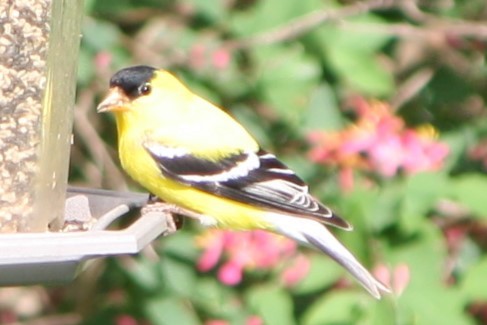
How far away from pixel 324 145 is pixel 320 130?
120 millimetres

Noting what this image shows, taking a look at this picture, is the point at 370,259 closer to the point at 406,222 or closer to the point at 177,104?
the point at 406,222

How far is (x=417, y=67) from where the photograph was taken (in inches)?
193

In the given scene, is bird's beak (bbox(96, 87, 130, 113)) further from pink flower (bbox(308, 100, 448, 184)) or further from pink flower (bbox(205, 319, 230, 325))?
pink flower (bbox(205, 319, 230, 325))

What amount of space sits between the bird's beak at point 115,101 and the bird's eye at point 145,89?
61 mm

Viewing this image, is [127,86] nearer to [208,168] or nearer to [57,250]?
[208,168]

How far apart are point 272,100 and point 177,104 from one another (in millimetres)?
645

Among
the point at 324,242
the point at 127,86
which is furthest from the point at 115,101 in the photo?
the point at 324,242

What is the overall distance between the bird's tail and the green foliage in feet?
0.79

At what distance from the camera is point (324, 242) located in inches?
135

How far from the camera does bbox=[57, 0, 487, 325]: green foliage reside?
150 inches

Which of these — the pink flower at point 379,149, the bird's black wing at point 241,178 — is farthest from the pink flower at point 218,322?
the bird's black wing at point 241,178

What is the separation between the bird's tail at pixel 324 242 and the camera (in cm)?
331

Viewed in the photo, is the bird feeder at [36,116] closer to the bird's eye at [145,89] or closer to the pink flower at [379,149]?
the bird's eye at [145,89]

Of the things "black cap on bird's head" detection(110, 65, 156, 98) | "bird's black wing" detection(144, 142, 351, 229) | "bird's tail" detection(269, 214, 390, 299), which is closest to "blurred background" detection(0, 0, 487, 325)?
"bird's tail" detection(269, 214, 390, 299)
